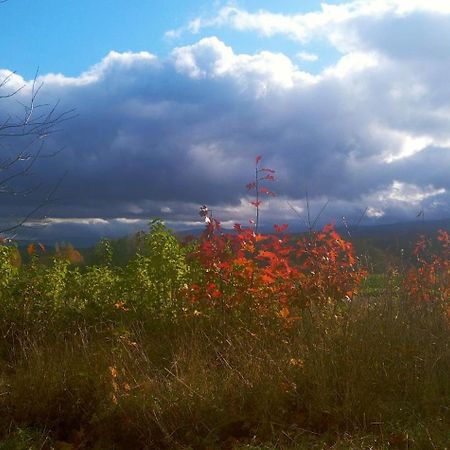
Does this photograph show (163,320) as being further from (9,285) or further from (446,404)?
(446,404)

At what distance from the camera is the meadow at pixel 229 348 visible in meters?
5.57

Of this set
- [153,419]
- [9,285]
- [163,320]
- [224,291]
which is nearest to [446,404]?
[153,419]

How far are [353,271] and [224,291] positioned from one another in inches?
65.3

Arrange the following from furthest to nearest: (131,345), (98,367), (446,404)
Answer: (131,345) < (98,367) < (446,404)

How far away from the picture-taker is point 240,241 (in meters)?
7.89

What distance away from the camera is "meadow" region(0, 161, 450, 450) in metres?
5.57

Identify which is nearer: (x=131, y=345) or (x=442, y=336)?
(x=442, y=336)

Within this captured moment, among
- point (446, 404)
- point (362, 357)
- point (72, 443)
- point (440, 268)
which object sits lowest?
point (72, 443)

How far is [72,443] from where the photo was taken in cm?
586

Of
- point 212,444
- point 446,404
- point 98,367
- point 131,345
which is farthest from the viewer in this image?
point 131,345

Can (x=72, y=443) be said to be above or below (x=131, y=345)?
below

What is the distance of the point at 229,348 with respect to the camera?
265 inches

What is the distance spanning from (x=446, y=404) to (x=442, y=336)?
968 mm

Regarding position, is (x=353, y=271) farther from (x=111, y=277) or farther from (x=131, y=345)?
(x=111, y=277)
